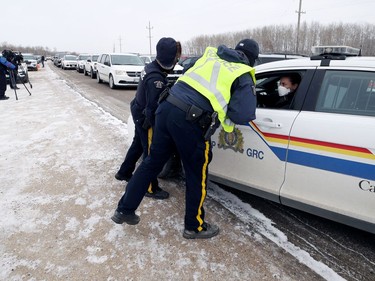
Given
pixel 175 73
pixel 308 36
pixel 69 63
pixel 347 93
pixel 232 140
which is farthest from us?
pixel 308 36

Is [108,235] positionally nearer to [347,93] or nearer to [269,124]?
[269,124]

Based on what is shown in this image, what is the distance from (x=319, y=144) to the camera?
238cm

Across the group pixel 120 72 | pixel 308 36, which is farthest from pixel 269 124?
pixel 308 36

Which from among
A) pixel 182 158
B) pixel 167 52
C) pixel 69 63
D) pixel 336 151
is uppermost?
pixel 69 63

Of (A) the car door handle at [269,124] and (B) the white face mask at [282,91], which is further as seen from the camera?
(B) the white face mask at [282,91]

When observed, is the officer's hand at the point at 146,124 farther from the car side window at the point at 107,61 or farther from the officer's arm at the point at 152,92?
the car side window at the point at 107,61

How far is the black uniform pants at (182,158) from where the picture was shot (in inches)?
94.3

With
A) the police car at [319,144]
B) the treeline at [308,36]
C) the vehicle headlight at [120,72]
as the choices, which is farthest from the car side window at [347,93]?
the treeline at [308,36]

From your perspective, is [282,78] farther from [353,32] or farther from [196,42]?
[196,42]

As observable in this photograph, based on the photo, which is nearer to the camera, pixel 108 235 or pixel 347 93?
pixel 347 93

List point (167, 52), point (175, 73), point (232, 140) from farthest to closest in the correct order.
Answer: point (175, 73) → point (232, 140) → point (167, 52)

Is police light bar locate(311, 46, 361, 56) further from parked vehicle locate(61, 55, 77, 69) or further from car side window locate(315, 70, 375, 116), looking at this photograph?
parked vehicle locate(61, 55, 77, 69)

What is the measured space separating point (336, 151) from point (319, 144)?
5.3 inches

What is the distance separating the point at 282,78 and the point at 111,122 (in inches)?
192
